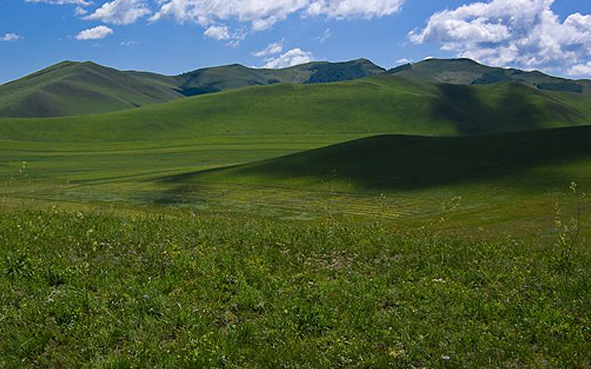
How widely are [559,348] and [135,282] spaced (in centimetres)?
735

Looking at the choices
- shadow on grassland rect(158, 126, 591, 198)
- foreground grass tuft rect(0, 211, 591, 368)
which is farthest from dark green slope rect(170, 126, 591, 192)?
foreground grass tuft rect(0, 211, 591, 368)

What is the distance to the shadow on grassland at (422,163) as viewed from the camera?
7912 cm

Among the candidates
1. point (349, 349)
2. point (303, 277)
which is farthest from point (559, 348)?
point (303, 277)

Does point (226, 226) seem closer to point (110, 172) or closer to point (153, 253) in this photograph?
point (153, 253)

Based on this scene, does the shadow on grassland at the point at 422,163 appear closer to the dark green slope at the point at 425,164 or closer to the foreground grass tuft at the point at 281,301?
the dark green slope at the point at 425,164

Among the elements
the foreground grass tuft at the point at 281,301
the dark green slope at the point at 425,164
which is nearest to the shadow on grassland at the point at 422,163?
the dark green slope at the point at 425,164

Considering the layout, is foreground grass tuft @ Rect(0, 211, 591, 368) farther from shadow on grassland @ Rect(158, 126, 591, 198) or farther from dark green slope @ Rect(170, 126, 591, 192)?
shadow on grassland @ Rect(158, 126, 591, 198)

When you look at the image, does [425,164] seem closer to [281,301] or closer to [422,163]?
[422,163]

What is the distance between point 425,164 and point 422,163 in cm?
93

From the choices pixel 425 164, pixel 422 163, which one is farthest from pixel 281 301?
pixel 422 163

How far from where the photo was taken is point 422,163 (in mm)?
Answer: 91125

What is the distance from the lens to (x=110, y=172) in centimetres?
11731

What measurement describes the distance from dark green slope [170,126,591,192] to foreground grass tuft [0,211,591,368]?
5659 centimetres

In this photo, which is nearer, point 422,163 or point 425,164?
point 425,164
